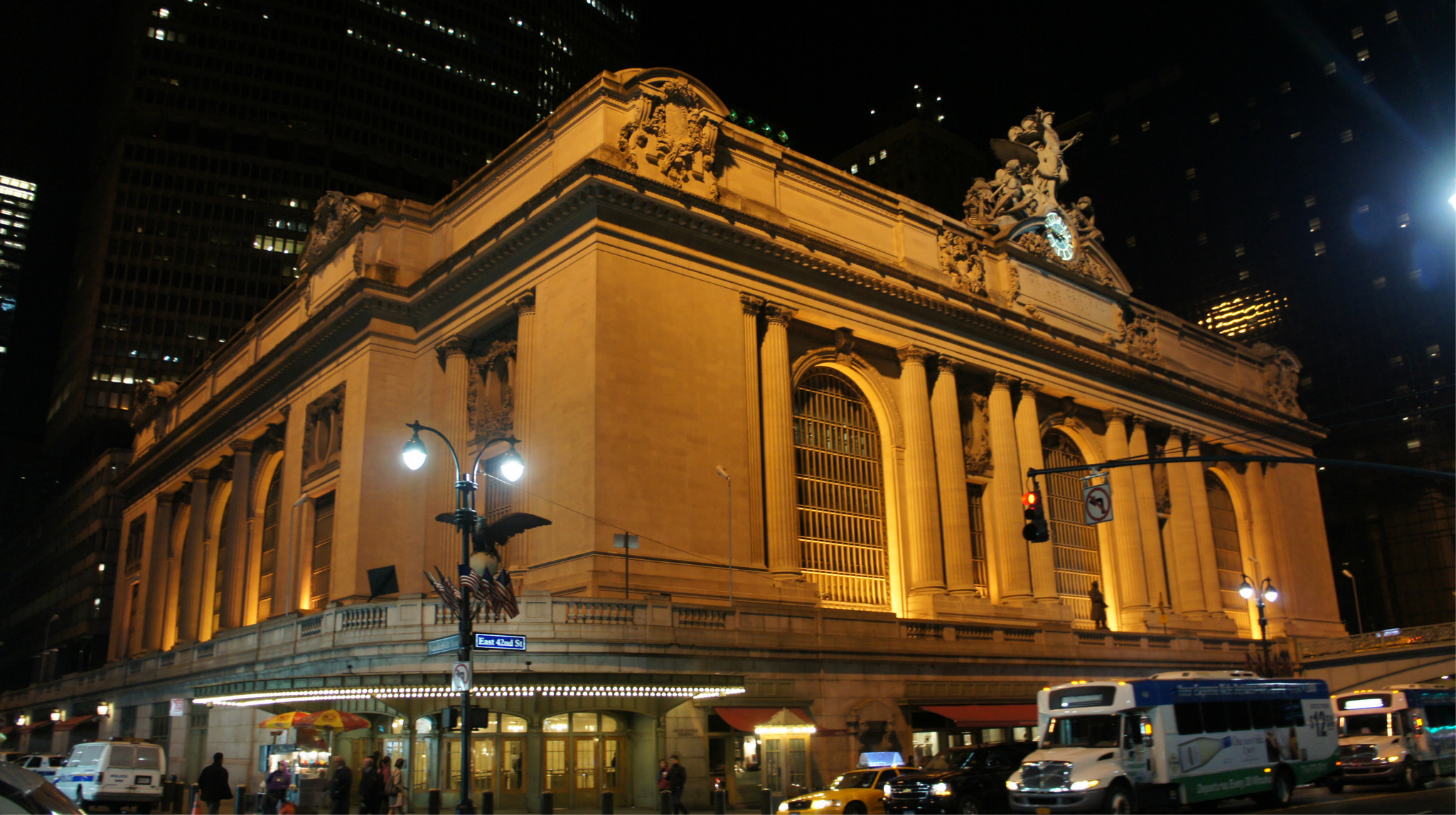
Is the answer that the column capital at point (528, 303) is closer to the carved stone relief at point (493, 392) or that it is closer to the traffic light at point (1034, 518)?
the carved stone relief at point (493, 392)

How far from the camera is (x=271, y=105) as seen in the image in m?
99.5

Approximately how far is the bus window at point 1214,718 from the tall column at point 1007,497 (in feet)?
74.4

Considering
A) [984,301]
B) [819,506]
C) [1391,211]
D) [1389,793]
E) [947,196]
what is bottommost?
[1389,793]

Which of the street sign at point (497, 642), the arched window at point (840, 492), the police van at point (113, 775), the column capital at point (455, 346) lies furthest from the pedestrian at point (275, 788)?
the arched window at point (840, 492)

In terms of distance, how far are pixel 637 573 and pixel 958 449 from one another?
18.6m

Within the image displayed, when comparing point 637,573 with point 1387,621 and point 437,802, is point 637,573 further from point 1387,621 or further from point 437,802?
point 1387,621

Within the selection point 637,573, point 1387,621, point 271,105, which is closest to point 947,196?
point 1387,621

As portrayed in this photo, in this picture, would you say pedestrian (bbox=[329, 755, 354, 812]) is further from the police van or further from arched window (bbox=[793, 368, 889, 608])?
arched window (bbox=[793, 368, 889, 608])

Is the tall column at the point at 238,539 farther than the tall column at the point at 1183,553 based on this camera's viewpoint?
No

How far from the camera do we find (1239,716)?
2345 centimetres

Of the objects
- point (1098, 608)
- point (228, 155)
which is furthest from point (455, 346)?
point (228, 155)

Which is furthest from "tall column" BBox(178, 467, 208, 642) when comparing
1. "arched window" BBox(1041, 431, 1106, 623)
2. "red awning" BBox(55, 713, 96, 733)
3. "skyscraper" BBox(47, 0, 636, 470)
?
"arched window" BBox(1041, 431, 1106, 623)

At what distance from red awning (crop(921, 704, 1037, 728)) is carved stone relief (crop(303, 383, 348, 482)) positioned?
25.4 metres

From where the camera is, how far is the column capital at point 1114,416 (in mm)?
55594
